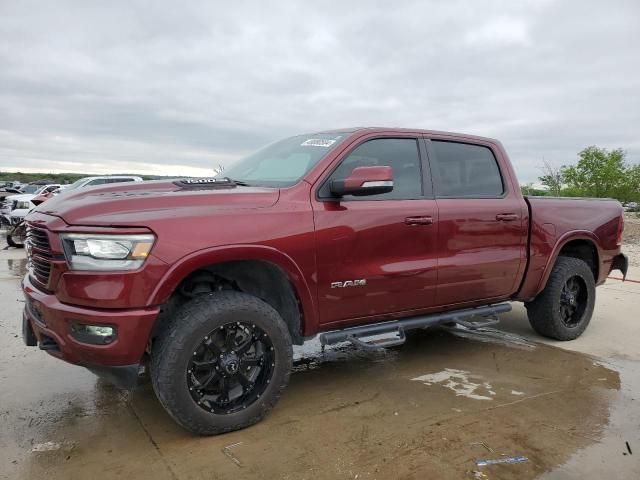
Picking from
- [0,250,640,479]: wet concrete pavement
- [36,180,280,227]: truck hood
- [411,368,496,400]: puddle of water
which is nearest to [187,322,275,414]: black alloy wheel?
[0,250,640,479]: wet concrete pavement

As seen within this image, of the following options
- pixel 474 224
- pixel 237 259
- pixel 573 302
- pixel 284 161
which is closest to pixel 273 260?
pixel 237 259

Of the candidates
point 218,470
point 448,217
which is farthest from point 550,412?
point 218,470

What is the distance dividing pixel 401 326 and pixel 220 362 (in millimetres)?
1458

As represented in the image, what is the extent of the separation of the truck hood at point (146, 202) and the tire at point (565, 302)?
10.4 ft

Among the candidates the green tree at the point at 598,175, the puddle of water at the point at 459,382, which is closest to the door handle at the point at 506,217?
the puddle of water at the point at 459,382

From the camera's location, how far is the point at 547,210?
4828mm

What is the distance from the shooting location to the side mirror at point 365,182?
3.33 meters

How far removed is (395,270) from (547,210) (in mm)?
1961

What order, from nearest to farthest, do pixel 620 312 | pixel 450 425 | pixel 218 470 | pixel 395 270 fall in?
pixel 218 470
pixel 450 425
pixel 395 270
pixel 620 312

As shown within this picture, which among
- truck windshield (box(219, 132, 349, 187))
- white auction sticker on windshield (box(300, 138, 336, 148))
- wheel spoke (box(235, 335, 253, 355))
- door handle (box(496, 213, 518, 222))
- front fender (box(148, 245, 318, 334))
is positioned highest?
white auction sticker on windshield (box(300, 138, 336, 148))

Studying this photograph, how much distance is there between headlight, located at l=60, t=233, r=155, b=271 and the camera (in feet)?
9.07

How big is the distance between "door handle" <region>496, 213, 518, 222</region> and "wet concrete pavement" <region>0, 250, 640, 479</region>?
4.13 ft

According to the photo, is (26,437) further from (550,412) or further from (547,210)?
(547,210)

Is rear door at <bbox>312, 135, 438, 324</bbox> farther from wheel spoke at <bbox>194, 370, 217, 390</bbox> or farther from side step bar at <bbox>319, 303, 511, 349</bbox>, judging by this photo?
wheel spoke at <bbox>194, 370, 217, 390</bbox>
